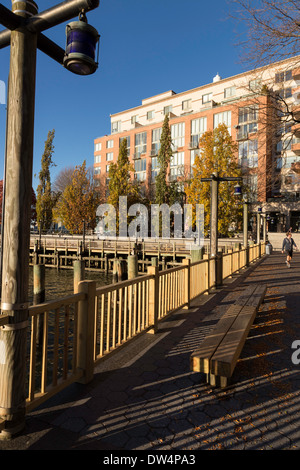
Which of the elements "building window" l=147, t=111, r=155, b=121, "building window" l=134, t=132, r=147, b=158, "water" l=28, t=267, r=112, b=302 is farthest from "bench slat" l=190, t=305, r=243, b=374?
"building window" l=147, t=111, r=155, b=121

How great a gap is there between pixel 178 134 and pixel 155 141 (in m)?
4.76

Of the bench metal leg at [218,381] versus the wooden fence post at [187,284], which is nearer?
the bench metal leg at [218,381]

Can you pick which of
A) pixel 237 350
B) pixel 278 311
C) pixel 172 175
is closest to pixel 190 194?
pixel 172 175

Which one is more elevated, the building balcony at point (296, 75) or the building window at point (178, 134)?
the building window at point (178, 134)

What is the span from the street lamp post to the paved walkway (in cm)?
42

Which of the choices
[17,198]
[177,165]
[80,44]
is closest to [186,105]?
[177,165]

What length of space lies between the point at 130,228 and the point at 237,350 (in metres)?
36.6

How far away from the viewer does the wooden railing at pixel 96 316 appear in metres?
2.82

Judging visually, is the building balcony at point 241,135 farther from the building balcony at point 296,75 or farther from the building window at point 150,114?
the building balcony at point 296,75

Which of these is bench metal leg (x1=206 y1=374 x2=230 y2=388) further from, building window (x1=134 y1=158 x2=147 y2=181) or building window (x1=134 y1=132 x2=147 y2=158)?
building window (x1=134 y1=132 x2=147 y2=158)

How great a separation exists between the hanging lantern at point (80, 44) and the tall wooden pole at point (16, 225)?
1.11 ft

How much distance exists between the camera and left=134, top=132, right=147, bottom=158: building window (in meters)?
52.6

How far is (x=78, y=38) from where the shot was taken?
8.27 feet

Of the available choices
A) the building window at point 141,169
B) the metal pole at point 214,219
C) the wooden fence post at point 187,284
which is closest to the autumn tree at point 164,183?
the building window at point 141,169
